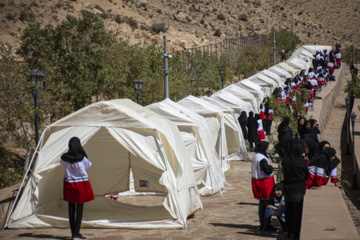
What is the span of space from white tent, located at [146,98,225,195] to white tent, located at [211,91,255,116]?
24.9 ft

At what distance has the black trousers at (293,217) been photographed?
923cm

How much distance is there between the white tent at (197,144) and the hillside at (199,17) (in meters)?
32.7

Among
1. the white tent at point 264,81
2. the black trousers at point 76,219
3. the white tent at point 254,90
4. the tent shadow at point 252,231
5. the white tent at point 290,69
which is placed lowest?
the tent shadow at point 252,231

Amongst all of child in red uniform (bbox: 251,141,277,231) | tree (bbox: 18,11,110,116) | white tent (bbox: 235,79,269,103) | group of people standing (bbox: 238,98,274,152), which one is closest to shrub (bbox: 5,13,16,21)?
tree (bbox: 18,11,110,116)

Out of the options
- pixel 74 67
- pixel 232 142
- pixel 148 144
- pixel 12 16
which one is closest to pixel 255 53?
pixel 12 16

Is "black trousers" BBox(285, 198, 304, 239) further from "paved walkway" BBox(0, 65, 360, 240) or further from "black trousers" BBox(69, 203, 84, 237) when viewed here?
"black trousers" BBox(69, 203, 84, 237)

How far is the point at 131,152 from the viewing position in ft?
38.8

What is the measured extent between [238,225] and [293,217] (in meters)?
2.26

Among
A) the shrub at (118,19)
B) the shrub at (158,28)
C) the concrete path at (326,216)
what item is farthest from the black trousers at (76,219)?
the shrub at (158,28)

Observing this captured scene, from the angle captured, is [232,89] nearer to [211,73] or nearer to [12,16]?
[211,73]

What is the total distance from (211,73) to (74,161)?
37.4 meters

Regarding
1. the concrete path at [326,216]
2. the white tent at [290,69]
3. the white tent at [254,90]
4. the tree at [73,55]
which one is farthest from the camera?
the white tent at [290,69]

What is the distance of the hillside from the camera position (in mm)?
61213

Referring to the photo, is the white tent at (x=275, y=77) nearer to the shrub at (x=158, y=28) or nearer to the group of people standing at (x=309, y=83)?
the group of people standing at (x=309, y=83)
